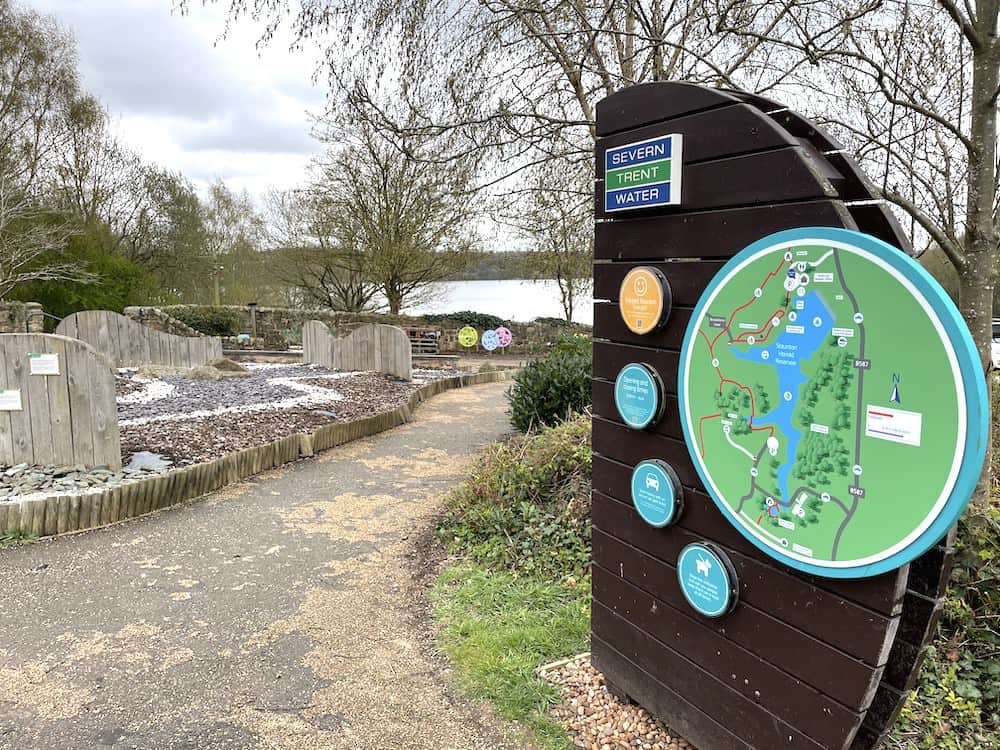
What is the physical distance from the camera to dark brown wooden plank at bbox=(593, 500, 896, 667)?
1.79 meters

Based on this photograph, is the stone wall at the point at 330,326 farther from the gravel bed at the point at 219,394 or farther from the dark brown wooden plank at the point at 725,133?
the dark brown wooden plank at the point at 725,133

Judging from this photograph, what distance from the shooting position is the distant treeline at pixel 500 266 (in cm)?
2122

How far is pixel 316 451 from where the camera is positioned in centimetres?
751

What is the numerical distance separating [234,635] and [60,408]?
3115 millimetres

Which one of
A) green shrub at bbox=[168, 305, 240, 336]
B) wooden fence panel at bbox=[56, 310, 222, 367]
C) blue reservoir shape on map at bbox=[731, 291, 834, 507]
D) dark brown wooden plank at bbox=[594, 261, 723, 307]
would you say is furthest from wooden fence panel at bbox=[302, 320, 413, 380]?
blue reservoir shape on map at bbox=[731, 291, 834, 507]

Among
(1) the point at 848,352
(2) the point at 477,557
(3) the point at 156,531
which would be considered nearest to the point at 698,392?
(1) the point at 848,352

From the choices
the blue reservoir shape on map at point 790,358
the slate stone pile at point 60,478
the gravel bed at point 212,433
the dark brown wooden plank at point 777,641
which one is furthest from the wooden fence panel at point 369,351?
the blue reservoir shape on map at point 790,358

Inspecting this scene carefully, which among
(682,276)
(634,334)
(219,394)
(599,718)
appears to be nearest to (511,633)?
(599,718)

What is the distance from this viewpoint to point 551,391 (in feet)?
24.5

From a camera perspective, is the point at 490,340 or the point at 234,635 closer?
the point at 234,635

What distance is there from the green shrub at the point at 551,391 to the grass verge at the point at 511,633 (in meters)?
3.07

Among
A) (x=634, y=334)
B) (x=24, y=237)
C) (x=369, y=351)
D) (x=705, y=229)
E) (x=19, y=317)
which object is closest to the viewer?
(x=705, y=229)

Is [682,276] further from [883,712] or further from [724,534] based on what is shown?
[883,712]

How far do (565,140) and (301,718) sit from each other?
5.90 meters
